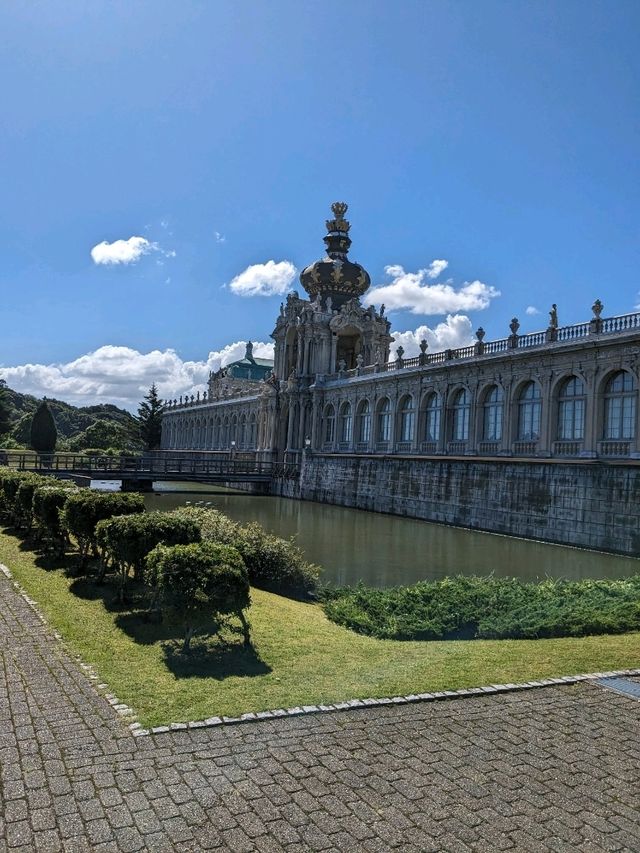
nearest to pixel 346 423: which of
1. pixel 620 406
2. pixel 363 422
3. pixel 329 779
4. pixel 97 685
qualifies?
pixel 363 422

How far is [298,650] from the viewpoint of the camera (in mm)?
9789

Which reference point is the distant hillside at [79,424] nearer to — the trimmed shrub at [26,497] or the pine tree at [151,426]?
the pine tree at [151,426]

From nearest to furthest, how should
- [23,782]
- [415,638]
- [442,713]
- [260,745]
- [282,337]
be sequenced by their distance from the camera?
[23,782] < [260,745] < [442,713] < [415,638] < [282,337]

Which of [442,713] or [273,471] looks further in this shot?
[273,471]

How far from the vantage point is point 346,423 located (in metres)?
56.0

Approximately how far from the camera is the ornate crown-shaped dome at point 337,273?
6750cm

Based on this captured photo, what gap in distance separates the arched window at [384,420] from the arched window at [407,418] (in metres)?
1.49

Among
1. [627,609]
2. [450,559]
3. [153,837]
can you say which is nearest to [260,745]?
[153,837]

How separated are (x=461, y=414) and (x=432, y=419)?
308 cm

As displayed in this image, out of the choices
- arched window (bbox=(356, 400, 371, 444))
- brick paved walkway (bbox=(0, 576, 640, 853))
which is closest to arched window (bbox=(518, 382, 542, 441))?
arched window (bbox=(356, 400, 371, 444))

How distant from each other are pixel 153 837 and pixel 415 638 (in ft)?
26.3

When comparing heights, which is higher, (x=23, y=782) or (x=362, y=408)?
(x=362, y=408)

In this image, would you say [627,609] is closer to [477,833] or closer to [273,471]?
[477,833]

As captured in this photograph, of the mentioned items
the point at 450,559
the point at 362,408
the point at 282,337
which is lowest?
the point at 450,559
